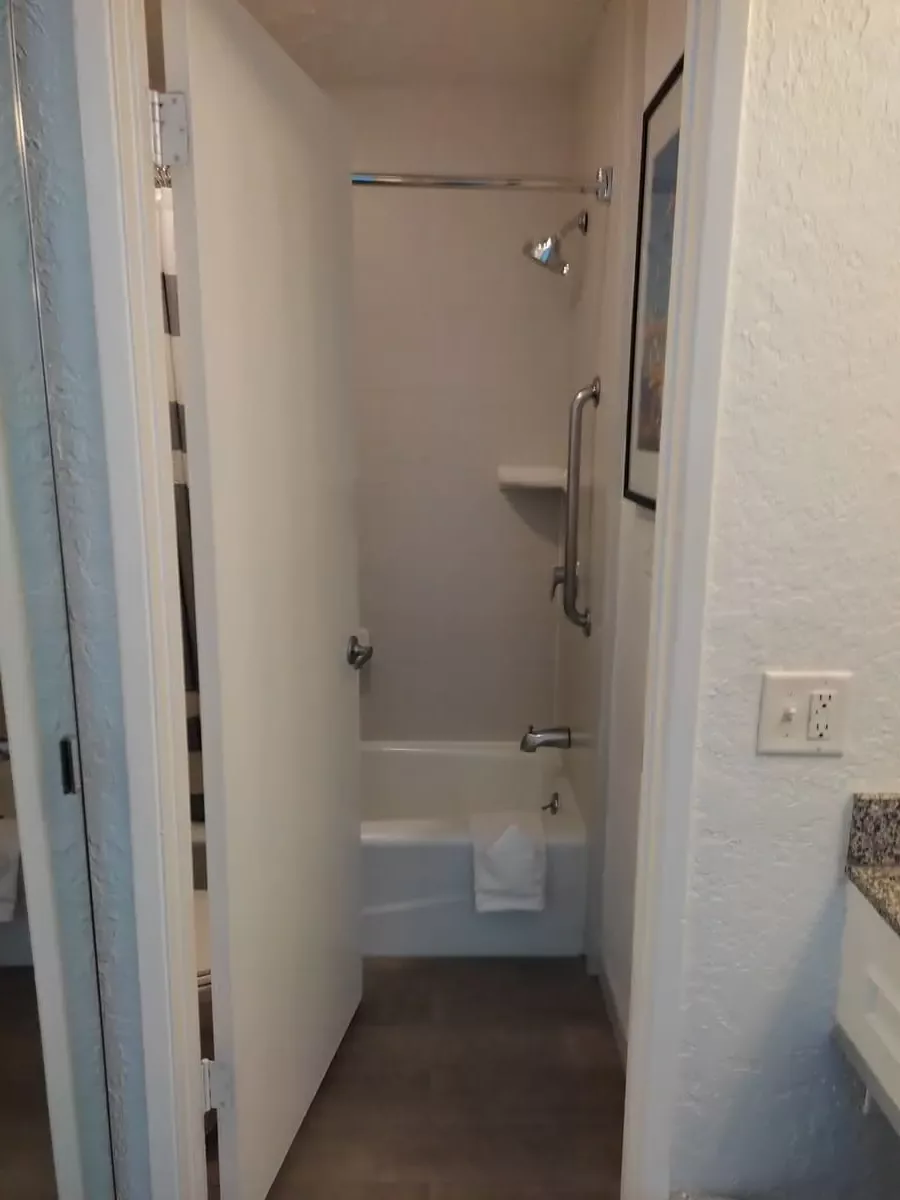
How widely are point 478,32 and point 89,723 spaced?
2022mm

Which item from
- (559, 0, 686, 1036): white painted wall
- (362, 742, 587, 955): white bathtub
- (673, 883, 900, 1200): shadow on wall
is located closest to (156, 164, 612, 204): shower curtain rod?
(559, 0, 686, 1036): white painted wall

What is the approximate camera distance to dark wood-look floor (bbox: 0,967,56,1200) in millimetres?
1361

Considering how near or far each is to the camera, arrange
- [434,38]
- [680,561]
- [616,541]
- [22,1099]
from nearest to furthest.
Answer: [680,561] → [22,1099] → [616,541] → [434,38]

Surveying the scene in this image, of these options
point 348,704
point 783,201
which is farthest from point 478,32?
point 348,704

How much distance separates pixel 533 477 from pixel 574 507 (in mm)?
473

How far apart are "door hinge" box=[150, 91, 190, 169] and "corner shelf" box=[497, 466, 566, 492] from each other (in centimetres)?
176

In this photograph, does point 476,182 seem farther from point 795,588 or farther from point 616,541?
point 795,588

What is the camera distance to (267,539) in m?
1.53

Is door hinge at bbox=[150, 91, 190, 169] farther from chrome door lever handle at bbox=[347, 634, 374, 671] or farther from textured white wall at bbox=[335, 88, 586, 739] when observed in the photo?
textured white wall at bbox=[335, 88, 586, 739]

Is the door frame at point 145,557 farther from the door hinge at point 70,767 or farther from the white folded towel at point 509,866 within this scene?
the white folded towel at point 509,866

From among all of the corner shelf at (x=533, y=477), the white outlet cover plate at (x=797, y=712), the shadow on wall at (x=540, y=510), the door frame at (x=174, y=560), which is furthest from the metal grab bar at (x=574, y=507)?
the white outlet cover plate at (x=797, y=712)

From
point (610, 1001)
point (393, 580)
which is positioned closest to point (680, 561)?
point (610, 1001)

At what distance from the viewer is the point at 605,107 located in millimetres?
2225

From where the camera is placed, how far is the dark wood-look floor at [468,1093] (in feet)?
5.83
